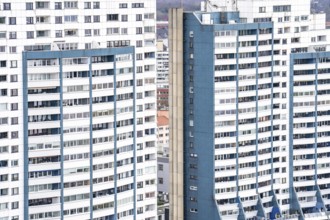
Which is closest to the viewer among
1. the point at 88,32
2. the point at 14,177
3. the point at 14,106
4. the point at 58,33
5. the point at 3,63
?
the point at 3,63

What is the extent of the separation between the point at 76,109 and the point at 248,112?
63.9 ft

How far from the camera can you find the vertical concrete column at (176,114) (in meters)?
98.4

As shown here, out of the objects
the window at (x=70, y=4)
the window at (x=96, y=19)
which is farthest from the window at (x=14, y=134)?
the window at (x=96, y=19)

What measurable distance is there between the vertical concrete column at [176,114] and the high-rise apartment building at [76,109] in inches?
357

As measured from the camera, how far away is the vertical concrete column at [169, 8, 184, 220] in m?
98.4

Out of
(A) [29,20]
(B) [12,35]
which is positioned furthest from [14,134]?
(A) [29,20]

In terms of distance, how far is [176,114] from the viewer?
3898 inches

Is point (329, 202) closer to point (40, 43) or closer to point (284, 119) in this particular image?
point (284, 119)

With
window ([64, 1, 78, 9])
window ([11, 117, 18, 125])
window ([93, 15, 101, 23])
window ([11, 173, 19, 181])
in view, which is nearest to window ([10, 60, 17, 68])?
window ([11, 117, 18, 125])

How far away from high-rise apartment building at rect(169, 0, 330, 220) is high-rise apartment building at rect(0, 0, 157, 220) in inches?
344

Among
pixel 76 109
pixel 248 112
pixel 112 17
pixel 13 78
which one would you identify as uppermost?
pixel 112 17

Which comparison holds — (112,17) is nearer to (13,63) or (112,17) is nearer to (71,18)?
(71,18)

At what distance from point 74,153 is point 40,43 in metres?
7.86

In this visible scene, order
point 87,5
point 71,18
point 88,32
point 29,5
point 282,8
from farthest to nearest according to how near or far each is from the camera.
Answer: point 282,8 < point 88,32 < point 87,5 < point 71,18 < point 29,5
